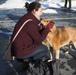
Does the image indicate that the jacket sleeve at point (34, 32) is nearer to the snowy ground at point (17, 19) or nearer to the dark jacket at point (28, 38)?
the dark jacket at point (28, 38)

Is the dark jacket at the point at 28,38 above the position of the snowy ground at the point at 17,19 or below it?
above

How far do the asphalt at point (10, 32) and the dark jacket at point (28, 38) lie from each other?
118 cm

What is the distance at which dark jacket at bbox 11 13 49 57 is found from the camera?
15.3ft

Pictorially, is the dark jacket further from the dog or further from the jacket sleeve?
the dog

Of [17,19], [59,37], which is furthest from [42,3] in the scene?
[59,37]

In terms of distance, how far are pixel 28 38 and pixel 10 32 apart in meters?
4.85

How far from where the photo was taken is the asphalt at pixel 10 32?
19.8 feet

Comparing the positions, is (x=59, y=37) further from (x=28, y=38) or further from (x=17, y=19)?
(x=17, y=19)

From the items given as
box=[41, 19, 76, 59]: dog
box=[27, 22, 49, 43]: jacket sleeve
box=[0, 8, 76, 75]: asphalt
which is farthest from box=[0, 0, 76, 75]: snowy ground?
box=[27, 22, 49, 43]: jacket sleeve

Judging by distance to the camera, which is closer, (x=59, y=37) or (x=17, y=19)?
(x=59, y=37)

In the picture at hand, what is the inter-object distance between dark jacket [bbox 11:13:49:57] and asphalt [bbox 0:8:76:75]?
46.5 inches

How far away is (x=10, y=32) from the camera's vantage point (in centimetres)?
952

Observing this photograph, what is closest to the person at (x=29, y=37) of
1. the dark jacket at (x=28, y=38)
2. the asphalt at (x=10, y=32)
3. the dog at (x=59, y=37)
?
the dark jacket at (x=28, y=38)

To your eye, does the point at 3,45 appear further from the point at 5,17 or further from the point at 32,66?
the point at 5,17
